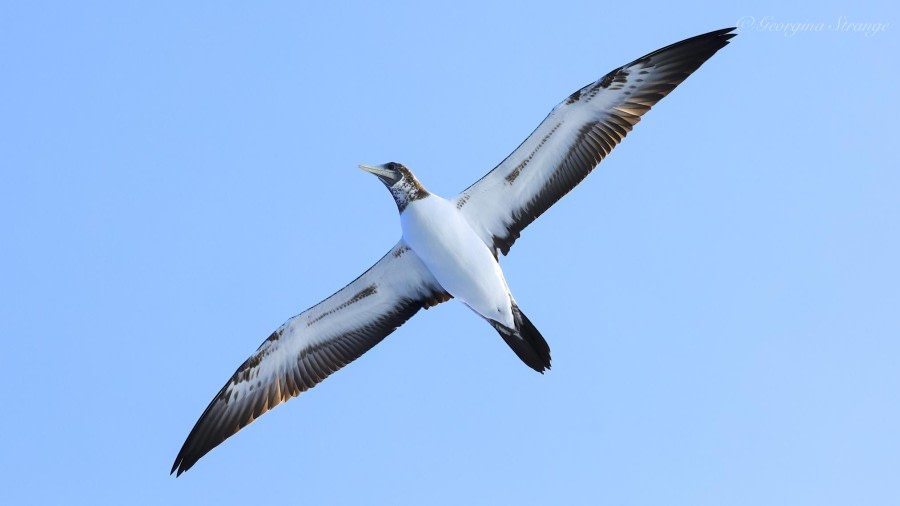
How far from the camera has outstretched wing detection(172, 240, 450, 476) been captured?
16.4 meters

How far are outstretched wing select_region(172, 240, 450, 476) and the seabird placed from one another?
0.02 meters

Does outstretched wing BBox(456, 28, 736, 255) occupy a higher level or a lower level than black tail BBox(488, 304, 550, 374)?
higher

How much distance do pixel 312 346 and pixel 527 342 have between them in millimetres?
3638

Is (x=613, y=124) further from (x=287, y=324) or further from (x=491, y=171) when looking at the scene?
(x=287, y=324)

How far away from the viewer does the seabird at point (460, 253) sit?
15.2m

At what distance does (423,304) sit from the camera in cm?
1658

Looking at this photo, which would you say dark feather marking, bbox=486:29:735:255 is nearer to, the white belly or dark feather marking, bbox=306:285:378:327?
the white belly

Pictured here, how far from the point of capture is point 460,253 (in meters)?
15.2

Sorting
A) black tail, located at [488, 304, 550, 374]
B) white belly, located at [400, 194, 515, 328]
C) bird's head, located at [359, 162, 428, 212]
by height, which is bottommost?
black tail, located at [488, 304, 550, 374]

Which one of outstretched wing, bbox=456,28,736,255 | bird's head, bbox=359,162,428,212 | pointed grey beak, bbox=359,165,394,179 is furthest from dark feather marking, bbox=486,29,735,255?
pointed grey beak, bbox=359,165,394,179

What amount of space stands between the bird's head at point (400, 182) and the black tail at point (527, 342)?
6.98 ft

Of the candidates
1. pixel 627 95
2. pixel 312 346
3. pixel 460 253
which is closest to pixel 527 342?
pixel 460 253

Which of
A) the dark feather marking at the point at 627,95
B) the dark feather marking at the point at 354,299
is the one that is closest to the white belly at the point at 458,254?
the dark feather marking at the point at 627,95

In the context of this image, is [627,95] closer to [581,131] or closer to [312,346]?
[581,131]
